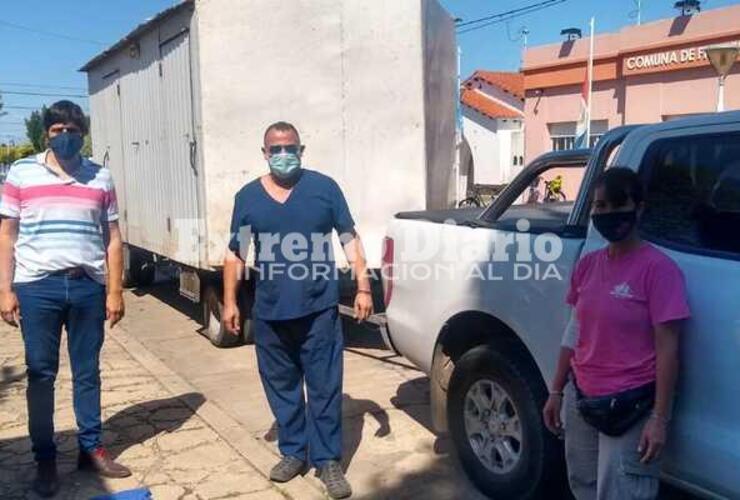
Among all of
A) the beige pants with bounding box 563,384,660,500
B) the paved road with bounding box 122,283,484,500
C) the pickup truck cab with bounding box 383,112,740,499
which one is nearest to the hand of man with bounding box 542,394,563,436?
the beige pants with bounding box 563,384,660,500

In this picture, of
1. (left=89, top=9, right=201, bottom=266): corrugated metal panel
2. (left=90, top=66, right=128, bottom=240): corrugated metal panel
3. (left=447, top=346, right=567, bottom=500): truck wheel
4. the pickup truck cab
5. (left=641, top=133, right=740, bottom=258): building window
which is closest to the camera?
the pickup truck cab

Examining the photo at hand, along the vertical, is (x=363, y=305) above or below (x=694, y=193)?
below

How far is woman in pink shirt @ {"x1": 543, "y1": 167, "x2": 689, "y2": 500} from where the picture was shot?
8.05ft

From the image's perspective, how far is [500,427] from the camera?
3727mm

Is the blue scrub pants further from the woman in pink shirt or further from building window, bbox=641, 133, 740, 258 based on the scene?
building window, bbox=641, 133, 740, 258

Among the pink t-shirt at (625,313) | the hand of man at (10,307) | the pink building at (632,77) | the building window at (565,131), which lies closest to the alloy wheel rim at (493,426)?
the pink t-shirt at (625,313)

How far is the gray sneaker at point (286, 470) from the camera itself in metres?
4.03

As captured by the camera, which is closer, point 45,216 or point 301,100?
point 45,216

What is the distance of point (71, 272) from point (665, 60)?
15.8 metres

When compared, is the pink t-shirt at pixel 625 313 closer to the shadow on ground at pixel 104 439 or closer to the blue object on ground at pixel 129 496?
the blue object on ground at pixel 129 496

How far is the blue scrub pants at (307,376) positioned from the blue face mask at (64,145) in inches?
50.3

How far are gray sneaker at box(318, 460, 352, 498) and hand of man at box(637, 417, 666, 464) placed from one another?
1.82 m

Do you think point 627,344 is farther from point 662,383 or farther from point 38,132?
point 38,132

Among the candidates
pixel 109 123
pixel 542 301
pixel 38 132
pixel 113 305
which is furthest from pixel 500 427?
pixel 38 132
